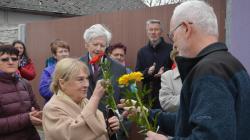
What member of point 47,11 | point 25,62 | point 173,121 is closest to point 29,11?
point 47,11

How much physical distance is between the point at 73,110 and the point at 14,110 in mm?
1001

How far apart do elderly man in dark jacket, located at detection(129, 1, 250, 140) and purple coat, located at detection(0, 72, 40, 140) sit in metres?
2.13

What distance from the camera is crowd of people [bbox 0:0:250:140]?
6.40ft

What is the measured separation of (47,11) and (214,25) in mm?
19027

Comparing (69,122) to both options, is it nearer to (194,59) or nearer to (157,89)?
(194,59)

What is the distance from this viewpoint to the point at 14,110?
163 inches

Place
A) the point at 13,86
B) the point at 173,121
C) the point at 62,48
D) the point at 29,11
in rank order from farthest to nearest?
1. the point at 29,11
2. the point at 62,48
3. the point at 13,86
4. the point at 173,121

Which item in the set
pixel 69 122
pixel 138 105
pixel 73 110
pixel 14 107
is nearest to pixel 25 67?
pixel 14 107

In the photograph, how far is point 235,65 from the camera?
208 centimetres

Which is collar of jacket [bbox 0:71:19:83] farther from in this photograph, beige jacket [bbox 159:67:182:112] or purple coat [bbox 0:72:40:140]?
beige jacket [bbox 159:67:182:112]

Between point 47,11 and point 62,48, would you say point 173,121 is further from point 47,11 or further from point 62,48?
point 47,11

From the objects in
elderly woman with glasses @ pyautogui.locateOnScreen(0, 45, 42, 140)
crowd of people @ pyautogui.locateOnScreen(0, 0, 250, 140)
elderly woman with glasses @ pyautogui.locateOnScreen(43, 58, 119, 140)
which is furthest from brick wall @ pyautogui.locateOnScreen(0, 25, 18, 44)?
elderly woman with glasses @ pyautogui.locateOnScreen(43, 58, 119, 140)

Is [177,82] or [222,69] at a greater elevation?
[222,69]

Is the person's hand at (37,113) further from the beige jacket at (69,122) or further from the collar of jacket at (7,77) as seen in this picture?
the beige jacket at (69,122)
